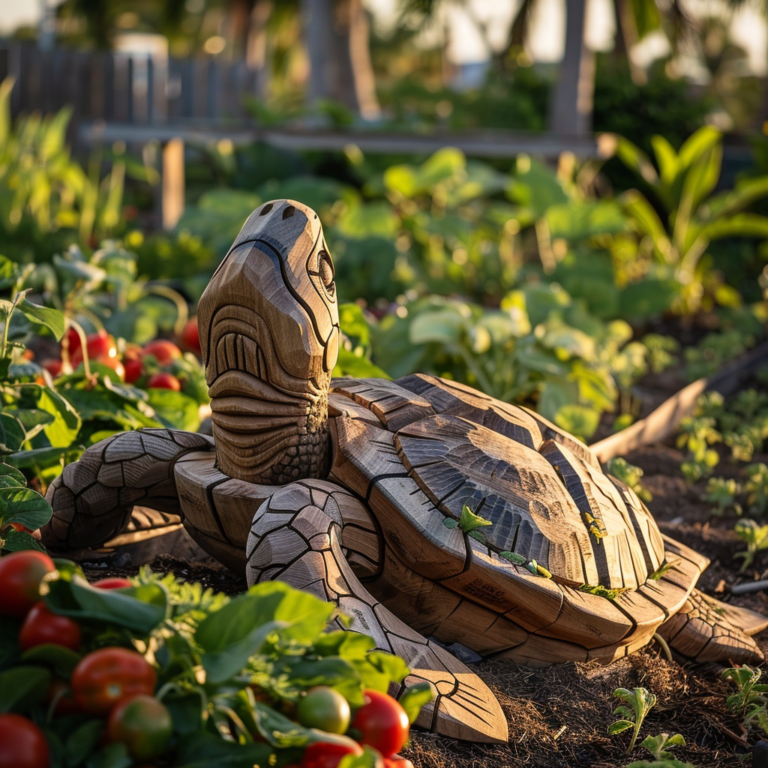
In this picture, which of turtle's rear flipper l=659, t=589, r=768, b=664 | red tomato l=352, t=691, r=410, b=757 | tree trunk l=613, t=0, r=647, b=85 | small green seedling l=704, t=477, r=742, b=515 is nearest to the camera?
red tomato l=352, t=691, r=410, b=757

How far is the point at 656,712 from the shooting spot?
191 cm

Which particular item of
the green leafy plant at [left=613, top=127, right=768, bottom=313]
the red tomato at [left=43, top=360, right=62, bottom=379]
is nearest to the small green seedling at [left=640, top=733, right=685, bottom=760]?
the red tomato at [left=43, top=360, right=62, bottom=379]

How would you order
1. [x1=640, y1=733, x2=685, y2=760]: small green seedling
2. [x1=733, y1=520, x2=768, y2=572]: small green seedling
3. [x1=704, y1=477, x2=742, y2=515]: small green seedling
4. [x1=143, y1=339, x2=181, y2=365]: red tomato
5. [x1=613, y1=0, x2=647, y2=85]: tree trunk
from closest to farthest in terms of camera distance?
[x1=640, y1=733, x2=685, y2=760]: small green seedling
[x1=733, y1=520, x2=768, y2=572]: small green seedling
[x1=143, y1=339, x2=181, y2=365]: red tomato
[x1=704, y1=477, x2=742, y2=515]: small green seedling
[x1=613, y1=0, x2=647, y2=85]: tree trunk

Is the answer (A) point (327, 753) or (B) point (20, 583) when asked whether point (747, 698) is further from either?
(B) point (20, 583)

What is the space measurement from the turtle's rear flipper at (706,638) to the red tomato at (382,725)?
3.89 feet

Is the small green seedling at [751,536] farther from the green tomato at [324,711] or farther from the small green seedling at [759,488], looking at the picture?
the green tomato at [324,711]

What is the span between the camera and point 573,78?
812cm

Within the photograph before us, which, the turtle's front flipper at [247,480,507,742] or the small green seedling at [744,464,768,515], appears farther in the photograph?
the small green seedling at [744,464,768,515]

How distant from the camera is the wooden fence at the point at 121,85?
10.2 meters

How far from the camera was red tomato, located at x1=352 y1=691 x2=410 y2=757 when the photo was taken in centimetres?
120

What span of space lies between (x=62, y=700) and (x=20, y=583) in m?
0.16

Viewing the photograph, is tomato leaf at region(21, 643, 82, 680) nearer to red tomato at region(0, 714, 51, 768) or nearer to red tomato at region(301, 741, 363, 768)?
red tomato at region(0, 714, 51, 768)

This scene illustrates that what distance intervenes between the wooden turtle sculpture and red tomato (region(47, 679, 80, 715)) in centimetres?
56

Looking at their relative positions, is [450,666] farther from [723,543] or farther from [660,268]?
[660,268]
